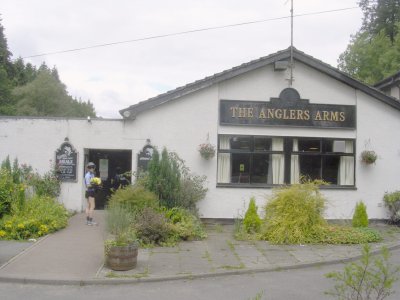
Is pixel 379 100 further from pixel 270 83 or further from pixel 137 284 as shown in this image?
pixel 137 284

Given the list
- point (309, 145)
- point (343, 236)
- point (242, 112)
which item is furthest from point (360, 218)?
point (242, 112)

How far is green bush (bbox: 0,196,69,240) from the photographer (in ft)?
35.3

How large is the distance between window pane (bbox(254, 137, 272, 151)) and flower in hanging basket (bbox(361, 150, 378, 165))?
2.92 m

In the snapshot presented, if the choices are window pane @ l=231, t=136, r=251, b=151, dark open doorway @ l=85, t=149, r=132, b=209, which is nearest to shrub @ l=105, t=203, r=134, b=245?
dark open doorway @ l=85, t=149, r=132, b=209

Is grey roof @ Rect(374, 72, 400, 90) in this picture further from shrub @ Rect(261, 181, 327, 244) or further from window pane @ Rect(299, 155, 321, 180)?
shrub @ Rect(261, 181, 327, 244)

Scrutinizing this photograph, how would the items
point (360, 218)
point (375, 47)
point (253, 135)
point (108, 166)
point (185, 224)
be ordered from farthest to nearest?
point (375, 47)
point (108, 166)
point (253, 135)
point (360, 218)
point (185, 224)

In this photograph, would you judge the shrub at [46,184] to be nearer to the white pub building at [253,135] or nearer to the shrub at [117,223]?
the white pub building at [253,135]

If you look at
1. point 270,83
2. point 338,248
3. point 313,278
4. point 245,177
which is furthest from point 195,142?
point 313,278

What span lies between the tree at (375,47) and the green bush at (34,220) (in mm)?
25547

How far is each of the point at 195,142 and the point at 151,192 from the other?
94.6 inches

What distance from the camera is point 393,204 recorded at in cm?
1405

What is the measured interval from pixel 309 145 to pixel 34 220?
27.6 ft

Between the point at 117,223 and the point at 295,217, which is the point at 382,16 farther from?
the point at 117,223

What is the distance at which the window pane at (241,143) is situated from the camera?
46.2 ft
